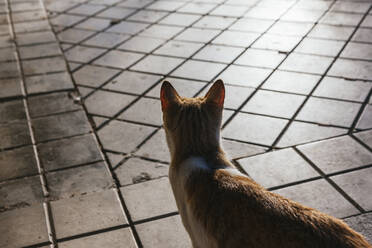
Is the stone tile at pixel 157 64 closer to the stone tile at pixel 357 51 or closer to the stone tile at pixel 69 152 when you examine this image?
the stone tile at pixel 69 152

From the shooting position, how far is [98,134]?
3604 mm

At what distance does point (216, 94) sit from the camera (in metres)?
2.24

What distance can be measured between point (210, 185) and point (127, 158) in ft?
4.71

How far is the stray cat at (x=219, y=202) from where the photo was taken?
1.63m

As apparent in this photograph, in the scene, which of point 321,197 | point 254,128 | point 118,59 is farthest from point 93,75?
point 321,197

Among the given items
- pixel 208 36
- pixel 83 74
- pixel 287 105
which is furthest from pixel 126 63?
pixel 287 105

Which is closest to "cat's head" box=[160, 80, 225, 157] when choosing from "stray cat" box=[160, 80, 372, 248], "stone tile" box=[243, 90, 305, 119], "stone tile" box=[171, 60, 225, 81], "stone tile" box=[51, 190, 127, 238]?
"stray cat" box=[160, 80, 372, 248]

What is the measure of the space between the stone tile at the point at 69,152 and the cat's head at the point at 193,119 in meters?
1.24

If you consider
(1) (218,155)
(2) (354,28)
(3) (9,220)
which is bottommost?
(3) (9,220)

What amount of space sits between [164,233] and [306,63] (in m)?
2.49

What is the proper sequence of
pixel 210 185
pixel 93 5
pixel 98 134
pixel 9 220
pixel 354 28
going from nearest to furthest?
pixel 210 185
pixel 9 220
pixel 98 134
pixel 354 28
pixel 93 5

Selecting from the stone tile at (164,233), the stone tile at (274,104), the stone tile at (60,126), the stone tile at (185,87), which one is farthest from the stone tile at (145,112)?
the stone tile at (164,233)

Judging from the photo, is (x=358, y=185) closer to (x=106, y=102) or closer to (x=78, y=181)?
(x=78, y=181)

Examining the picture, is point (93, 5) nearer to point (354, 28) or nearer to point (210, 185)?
point (354, 28)
